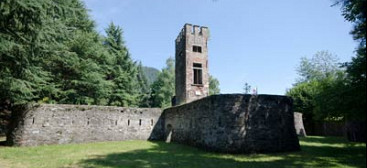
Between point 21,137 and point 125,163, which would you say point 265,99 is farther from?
point 21,137

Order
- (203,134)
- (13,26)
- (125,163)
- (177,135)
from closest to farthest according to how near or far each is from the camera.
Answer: (125,163)
(13,26)
(203,134)
(177,135)

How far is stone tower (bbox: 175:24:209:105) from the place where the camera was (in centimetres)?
1791

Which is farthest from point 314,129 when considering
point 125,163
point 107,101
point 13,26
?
point 13,26

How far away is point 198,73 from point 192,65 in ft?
2.67

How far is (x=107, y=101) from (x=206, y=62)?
10.4m

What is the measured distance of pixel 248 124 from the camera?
9.87m

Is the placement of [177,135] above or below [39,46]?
below

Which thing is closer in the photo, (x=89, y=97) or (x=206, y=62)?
(x=206, y=62)

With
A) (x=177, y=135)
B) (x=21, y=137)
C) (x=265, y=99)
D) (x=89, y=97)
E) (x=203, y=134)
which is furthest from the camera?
(x=89, y=97)

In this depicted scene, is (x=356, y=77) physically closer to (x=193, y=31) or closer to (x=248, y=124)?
(x=248, y=124)

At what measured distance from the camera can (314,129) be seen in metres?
23.1

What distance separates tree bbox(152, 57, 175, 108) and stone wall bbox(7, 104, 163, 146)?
17.3 metres

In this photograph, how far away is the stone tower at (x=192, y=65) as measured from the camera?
17906mm

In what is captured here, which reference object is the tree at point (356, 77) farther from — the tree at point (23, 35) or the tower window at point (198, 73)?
the tower window at point (198, 73)
